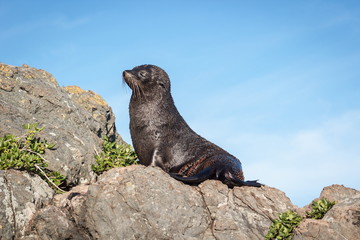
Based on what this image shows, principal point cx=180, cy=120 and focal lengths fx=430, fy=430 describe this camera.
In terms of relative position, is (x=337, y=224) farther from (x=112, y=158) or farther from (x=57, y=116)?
(x=57, y=116)

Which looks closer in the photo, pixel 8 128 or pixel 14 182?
pixel 14 182

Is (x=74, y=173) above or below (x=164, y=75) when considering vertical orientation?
below

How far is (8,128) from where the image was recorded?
9023mm

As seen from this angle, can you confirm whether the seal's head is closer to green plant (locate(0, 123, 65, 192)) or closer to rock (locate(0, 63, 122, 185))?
rock (locate(0, 63, 122, 185))

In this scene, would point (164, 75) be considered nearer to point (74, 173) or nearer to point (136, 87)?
point (136, 87)

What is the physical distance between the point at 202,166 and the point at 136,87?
8.52 feet

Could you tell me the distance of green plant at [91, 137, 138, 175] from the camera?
967 centimetres

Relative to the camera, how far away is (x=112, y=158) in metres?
9.96

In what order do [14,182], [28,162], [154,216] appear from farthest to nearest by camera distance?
[28,162] < [14,182] < [154,216]

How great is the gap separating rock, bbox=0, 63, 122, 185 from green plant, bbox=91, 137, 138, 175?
156mm

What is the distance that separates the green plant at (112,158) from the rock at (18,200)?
70.7 inches

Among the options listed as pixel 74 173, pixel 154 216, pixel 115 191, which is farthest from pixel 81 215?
pixel 74 173

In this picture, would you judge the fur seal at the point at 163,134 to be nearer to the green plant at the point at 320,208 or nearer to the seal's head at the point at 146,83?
the seal's head at the point at 146,83

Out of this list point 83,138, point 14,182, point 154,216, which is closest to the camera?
point 154,216
